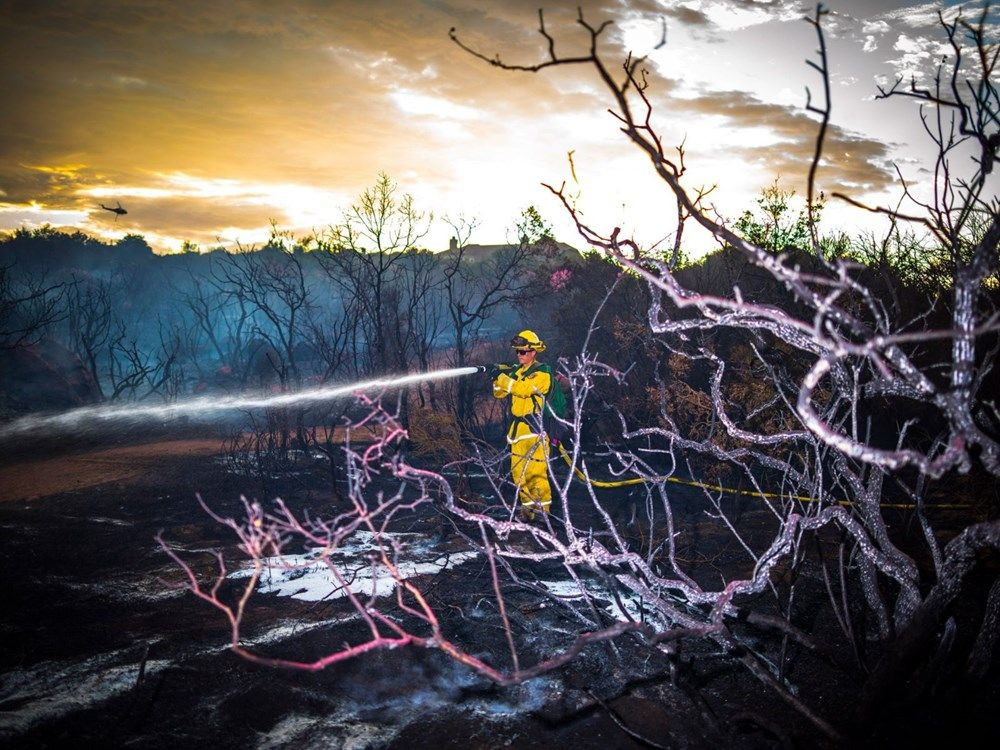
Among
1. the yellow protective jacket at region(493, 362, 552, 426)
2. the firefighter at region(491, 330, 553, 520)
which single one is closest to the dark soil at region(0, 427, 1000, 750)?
the firefighter at region(491, 330, 553, 520)

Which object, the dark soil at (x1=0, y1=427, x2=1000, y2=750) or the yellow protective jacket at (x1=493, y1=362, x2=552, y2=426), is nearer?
the dark soil at (x1=0, y1=427, x2=1000, y2=750)

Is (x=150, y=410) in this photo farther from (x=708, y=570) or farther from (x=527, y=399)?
(x=708, y=570)

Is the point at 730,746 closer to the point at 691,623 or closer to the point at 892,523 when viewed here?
the point at 691,623

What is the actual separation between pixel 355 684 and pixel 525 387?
410 cm

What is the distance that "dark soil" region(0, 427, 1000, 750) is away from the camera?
316 centimetres

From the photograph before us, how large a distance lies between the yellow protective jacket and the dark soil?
2232 millimetres

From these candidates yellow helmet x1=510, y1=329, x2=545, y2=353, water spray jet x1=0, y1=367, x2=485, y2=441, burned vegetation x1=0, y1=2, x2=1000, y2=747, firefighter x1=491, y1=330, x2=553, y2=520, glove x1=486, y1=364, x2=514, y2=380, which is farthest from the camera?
water spray jet x1=0, y1=367, x2=485, y2=441

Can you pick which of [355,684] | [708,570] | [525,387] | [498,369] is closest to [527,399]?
[525,387]

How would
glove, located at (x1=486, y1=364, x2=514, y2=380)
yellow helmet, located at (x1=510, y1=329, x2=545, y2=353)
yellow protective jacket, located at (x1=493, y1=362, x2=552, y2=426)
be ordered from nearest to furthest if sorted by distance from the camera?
1. yellow protective jacket, located at (x1=493, y1=362, x2=552, y2=426)
2. yellow helmet, located at (x1=510, y1=329, x2=545, y2=353)
3. glove, located at (x1=486, y1=364, x2=514, y2=380)

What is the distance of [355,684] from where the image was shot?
371 cm

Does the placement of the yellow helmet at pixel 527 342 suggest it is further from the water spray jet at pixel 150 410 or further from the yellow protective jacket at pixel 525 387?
the water spray jet at pixel 150 410

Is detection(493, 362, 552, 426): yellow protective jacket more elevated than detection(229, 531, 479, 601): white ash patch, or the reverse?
detection(493, 362, 552, 426): yellow protective jacket

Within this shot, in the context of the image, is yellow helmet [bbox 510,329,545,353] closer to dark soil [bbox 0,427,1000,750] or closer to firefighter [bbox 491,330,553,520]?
firefighter [bbox 491,330,553,520]

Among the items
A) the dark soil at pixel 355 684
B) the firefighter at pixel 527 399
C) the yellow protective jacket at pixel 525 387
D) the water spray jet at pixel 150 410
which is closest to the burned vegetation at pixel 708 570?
the dark soil at pixel 355 684
